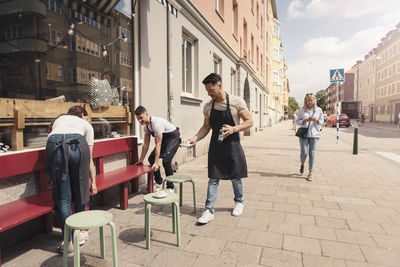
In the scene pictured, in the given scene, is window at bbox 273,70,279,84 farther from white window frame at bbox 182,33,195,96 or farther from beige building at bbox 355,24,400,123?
white window frame at bbox 182,33,195,96

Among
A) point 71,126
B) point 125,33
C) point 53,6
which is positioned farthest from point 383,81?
point 71,126

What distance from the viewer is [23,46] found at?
3.68 meters

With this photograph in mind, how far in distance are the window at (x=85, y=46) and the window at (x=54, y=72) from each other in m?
0.55

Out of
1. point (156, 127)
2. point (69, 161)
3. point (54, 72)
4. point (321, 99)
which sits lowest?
point (69, 161)

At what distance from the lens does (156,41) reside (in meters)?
6.42

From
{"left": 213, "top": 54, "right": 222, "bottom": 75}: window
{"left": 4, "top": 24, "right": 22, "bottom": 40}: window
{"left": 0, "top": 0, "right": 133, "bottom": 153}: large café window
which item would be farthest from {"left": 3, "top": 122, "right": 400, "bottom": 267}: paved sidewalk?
{"left": 213, "top": 54, "right": 222, "bottom": 75}: window

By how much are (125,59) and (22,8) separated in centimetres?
213

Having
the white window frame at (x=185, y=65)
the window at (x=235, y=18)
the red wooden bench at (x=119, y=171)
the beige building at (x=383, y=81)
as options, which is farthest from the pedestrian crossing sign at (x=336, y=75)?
the beige building at (x=383, y=81)

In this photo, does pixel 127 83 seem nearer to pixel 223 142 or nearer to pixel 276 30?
pixel 223 142

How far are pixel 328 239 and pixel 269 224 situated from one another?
0.75 m

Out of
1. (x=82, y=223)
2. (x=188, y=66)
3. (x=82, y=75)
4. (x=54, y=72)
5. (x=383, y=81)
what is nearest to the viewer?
(x=82, y=223)

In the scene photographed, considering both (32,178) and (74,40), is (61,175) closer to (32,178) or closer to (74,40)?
(32,178)

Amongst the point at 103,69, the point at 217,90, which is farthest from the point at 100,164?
the point at 217,90

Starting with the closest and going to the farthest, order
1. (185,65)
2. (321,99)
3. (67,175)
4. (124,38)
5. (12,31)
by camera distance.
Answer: (67,175), (12,31), (124,38), (185,65), (321,99)
